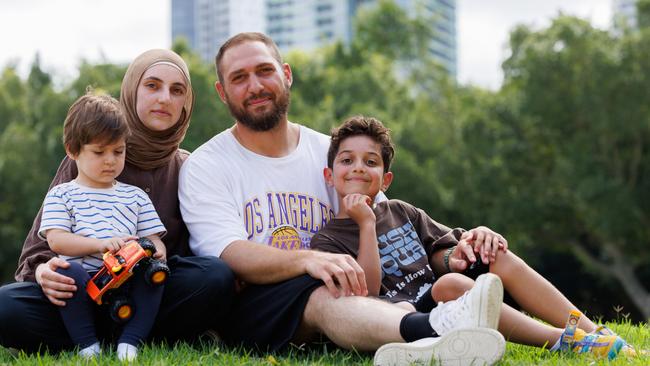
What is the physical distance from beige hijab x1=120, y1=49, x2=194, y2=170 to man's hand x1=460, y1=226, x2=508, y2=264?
1.93 m

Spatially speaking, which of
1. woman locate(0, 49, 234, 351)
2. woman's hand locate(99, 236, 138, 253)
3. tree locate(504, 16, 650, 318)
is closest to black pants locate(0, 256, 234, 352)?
woman locate(0, 49, 234, 351)

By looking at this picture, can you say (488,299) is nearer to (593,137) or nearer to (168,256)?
(168,256)

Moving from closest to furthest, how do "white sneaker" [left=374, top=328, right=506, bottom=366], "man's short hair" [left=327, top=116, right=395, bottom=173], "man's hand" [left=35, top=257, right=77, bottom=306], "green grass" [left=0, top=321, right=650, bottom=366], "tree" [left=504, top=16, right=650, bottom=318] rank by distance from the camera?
"white sneaker" [left=374, top=328, right=506, bottom=366] → "green grass" [left=0, top=321, right=650, bottom=366] → "man's hand" [left=35, top=257, right=77, bottom=306] → "man's short hair" [left=327, top=116, right=395, bottom=173] → "tree" [left=504, top=16, right=650, bottom=318]

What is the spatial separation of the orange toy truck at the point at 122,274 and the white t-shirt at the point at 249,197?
443 millimetres

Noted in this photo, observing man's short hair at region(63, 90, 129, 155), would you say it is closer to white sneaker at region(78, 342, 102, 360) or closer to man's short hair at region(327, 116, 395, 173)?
white sneaker at region(78, 342, 102, 360)

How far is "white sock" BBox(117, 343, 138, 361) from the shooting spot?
377 centimetres

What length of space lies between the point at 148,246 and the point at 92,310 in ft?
1.51

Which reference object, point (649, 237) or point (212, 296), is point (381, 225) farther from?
point (649, 237)

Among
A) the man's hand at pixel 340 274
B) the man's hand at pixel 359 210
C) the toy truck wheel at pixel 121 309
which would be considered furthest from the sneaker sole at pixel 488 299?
the toy truck wheel at pixel 121 309

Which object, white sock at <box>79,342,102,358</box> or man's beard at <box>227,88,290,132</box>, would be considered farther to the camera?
man's beard at <box>227,88,290,132</box>

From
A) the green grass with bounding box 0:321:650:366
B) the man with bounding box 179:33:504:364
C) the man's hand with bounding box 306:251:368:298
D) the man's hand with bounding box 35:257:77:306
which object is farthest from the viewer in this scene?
the man's hand with bounding box 35:257:77:306

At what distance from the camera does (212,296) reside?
423 cm

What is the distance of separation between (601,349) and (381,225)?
137 cm

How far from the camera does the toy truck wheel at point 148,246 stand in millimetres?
4055
